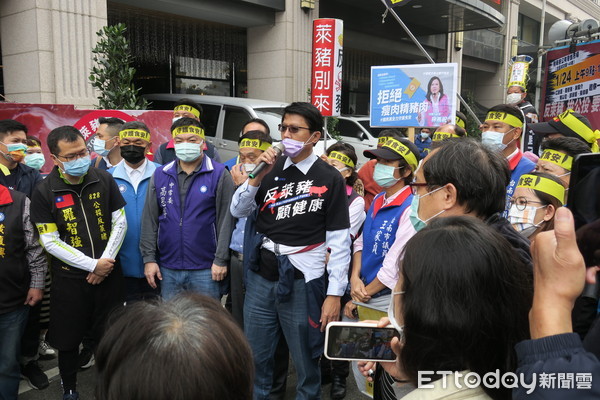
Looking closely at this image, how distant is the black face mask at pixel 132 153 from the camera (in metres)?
3.60

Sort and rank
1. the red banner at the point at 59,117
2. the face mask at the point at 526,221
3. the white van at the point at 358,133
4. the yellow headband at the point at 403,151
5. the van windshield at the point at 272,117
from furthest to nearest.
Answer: the white van at the point at 358,133 → the van windshield at the point at 272,117 → the red banner at the point at 59,117 → the yellow headband at the point at 403,151 → the face mask at the point at 526,221

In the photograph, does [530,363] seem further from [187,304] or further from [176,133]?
[176,133]

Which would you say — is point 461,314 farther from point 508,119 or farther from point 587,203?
point 508,119

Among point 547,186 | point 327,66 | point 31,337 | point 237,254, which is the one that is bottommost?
point 31,337

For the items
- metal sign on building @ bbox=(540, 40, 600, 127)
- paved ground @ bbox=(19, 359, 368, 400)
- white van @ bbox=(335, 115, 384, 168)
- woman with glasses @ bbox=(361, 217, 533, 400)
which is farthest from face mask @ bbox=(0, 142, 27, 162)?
white van @ bbox=(335, 115, 384, 168)

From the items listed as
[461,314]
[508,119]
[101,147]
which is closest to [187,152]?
[101,147]

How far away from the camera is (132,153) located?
361cm

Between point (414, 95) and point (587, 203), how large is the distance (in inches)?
194

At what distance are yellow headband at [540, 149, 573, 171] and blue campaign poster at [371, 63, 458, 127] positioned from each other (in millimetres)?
2619

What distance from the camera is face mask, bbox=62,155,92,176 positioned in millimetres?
3008

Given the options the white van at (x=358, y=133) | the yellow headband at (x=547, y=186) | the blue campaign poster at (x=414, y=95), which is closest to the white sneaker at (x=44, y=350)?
the yellow headband at (x=547, y=186)

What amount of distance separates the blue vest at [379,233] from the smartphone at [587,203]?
5.08 ft

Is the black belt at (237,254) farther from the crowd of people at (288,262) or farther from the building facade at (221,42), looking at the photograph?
the building facade at (221,42)
